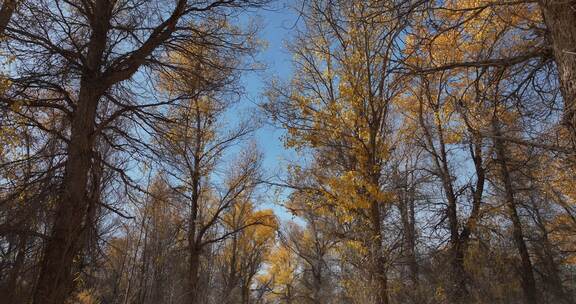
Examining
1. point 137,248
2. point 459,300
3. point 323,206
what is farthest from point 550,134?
point 137,248

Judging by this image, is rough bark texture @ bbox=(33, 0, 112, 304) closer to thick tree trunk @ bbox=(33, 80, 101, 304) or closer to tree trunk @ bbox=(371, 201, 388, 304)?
thick tree trunk @ bbox=(33, 80, 101, 304)

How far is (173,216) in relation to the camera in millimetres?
8570

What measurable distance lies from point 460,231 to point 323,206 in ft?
16.8

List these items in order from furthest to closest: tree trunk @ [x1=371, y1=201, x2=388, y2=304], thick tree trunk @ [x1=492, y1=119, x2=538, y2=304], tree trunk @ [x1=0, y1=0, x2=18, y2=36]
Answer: thick tree trunk @ [x1=492, y1=119, x2=538, y2=304], tree trunk @ [x1=371, y1=201, x2=388, y2=304], tree trunk @ [x1=0, y1=0, x2=18, y2=36]

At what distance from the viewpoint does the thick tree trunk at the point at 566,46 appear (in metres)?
2.95

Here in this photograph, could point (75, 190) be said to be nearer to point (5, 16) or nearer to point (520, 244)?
point (5, 16)

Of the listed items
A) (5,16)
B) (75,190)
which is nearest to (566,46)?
(75,190)

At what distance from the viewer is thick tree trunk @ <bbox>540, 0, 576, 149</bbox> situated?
2.95 m

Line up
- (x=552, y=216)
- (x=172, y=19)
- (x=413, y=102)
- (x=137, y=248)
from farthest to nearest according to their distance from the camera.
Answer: (x=552, y=216) → (x=413, y=102) → (x=137, y=248) → (x=172, y=19)

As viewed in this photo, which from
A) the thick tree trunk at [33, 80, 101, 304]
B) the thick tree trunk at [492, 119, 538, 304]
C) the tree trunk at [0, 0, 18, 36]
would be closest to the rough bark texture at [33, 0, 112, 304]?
the thick tree trunk at [33, 80, 101, 304]

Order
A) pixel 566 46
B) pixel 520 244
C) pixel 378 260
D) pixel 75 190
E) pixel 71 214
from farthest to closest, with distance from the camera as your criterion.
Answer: pixel 520 244, pixel 378 260, pixel 75 190, pixel 71 214, pixel 566 46

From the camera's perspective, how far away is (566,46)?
3070mm

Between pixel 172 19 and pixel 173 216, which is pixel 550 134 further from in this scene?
pixel 173 216

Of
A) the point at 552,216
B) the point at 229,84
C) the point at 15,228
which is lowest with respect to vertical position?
the point at 15,228
